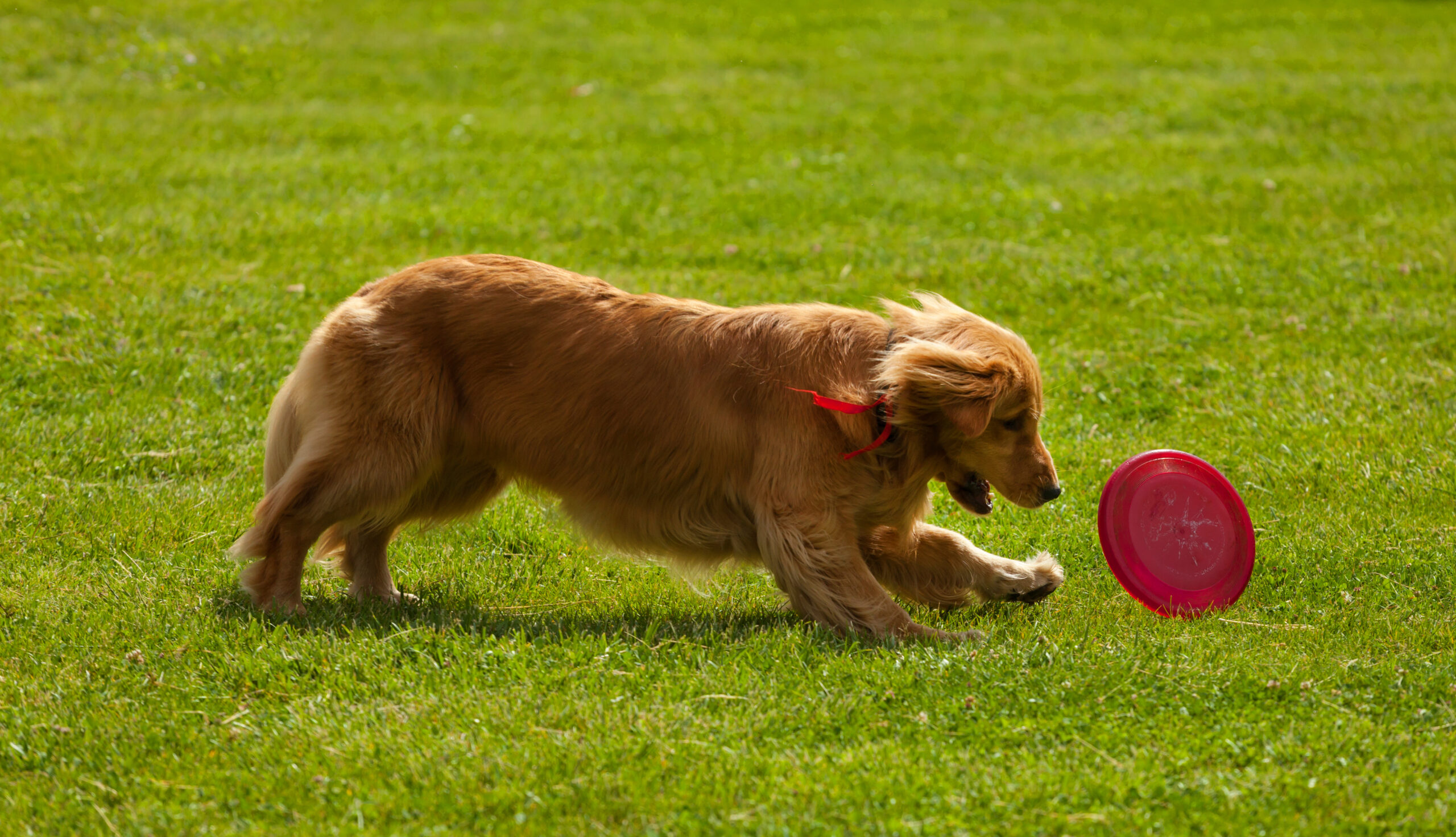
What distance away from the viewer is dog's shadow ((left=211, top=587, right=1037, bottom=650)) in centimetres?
482

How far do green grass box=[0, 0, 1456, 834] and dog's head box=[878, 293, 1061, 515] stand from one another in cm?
→ 57

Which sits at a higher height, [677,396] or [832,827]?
[677,396]

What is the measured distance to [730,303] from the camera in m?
8.58

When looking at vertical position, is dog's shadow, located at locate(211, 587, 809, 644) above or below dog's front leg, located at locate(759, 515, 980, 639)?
below

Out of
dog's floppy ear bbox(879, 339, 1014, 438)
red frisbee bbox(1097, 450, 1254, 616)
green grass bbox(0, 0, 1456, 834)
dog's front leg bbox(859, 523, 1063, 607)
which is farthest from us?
dog's front leg bbox(859, 523, 1063, 607)

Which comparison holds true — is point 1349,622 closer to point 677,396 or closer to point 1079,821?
point 1079,821

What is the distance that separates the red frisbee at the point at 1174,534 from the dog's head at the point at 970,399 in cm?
36

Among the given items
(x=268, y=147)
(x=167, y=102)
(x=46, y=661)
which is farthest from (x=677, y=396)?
(x=167, y=102)

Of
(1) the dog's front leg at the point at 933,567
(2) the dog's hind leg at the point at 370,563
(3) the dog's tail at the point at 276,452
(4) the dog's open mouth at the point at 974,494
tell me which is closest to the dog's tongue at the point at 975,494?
(4) the dog's open mouth at the point at 974,494

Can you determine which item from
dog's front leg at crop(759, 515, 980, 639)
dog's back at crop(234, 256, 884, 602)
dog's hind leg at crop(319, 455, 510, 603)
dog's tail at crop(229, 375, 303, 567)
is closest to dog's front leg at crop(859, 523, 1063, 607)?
dog's front leg at crop(759, 515, 980, 639)

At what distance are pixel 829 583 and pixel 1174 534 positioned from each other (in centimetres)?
153

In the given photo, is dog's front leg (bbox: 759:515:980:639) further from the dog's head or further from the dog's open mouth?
the dog's open mouth

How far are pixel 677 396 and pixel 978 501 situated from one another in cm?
135

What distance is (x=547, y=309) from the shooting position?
5230 millimetres
